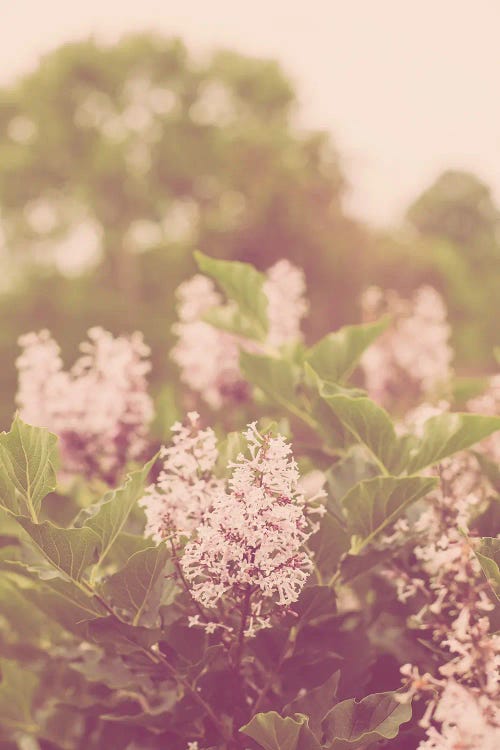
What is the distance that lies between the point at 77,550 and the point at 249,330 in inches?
38.3

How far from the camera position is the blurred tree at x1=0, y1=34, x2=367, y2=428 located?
2530 cm

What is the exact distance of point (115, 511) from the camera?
54.0 inches

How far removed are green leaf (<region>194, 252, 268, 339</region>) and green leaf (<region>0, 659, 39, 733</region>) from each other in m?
0.97

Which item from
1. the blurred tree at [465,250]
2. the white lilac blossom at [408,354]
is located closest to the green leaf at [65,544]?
the white lilac blossom at [408,354]

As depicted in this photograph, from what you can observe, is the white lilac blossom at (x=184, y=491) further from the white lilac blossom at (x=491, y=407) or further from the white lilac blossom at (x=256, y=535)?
the white lilac blossom at (x=491, y=407)

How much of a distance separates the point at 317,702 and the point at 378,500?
0.35m

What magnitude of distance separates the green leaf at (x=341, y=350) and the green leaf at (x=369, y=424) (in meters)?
0.28

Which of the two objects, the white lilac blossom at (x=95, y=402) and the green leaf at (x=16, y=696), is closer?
the green leaf at (x=16, y=696)

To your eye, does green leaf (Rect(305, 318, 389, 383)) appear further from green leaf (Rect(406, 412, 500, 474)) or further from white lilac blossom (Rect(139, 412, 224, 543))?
white lilac blossom (Rect(139, 412, 224, 543))

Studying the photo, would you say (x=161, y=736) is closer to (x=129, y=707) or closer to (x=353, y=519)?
(x=129, y=707)

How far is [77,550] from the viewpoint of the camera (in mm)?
1354

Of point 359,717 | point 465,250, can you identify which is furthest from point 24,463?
point 465,250

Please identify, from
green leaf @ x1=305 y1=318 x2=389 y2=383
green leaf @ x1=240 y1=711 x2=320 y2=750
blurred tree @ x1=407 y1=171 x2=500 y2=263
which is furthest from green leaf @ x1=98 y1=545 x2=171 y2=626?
blurred tree @ x1=407 y1=171 x2=500 y2=263

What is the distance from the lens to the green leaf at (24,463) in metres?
1.33
